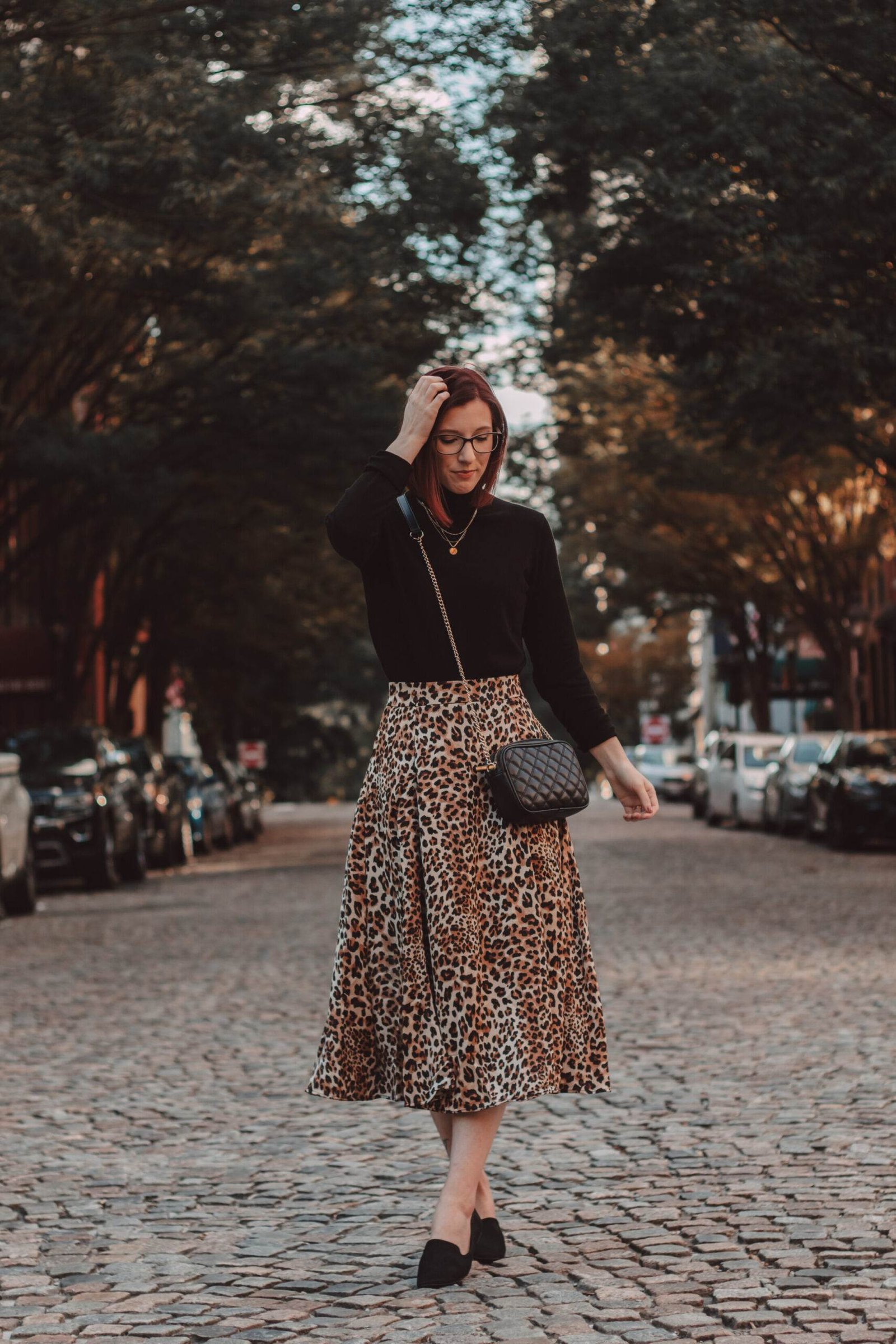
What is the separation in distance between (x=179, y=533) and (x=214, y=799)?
14.9ft

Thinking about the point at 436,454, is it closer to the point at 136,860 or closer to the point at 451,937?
the point at 451,937

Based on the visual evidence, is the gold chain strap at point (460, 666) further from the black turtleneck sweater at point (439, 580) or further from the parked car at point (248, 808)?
the parked car at point (248, 808)

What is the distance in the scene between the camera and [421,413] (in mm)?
4781

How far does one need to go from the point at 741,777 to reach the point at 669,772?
27227mm

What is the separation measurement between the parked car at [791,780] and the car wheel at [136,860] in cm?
1021

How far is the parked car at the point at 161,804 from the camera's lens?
26.5m

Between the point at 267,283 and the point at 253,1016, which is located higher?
the point at 267,283

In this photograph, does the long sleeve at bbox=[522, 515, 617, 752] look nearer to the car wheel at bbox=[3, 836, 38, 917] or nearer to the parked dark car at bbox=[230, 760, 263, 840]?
the car wheel at bbox=[3, 836, 38, 917]

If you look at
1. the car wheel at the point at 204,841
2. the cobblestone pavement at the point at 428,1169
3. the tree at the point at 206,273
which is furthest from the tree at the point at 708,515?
the cobblestone pavement at the point at 428,1169

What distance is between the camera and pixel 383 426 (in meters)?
23.4

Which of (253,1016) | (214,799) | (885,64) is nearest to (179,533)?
(214,799)

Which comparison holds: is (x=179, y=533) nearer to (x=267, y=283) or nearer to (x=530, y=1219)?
(x=267, y=283)

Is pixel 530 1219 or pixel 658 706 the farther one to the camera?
pixel 658 706

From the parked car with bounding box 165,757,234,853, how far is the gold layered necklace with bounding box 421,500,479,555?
25.1 m
